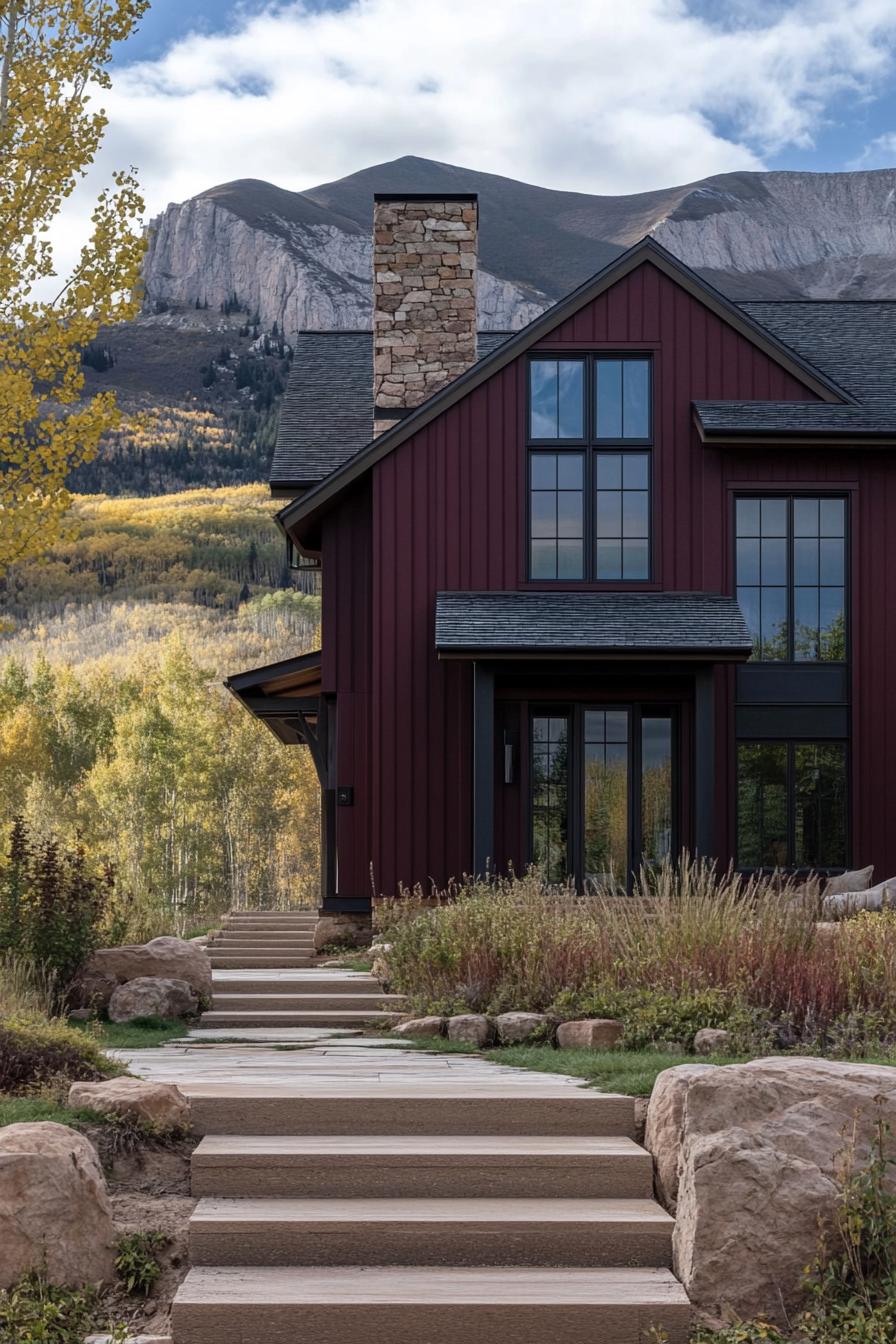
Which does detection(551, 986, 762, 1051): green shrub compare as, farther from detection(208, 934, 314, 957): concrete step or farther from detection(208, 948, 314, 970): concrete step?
detection(208, 934, 314, 957): concrete step

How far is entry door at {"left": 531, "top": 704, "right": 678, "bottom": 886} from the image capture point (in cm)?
1723

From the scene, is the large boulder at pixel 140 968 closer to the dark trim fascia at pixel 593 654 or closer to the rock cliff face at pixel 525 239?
the dark trim fascia at pixel 593 654

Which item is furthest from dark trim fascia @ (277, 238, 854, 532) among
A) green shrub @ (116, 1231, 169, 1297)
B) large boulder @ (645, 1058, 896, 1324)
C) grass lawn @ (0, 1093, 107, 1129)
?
green shrub @ (116, 1231, 169, 1297)

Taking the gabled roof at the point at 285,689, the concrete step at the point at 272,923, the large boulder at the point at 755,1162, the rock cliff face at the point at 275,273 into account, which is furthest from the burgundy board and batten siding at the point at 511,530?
the rock cliff face at the point at 275,273

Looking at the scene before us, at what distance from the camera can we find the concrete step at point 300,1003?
42.0 ft

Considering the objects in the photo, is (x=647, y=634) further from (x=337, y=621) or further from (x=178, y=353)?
(x=178, y=353)

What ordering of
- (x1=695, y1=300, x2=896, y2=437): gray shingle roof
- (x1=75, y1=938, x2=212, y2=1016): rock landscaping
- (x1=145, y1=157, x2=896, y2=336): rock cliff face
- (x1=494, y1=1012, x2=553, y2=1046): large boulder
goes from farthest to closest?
1. (x1=145, y1=157, x2=896, y2=336): rock cliff face
2. (x1=695, y1=300, x2=896, y2=437): gray shingle roof
3. (x1=75, y1=938, x2=212, y2=1016): rock landscaping
4. (x1=494, y1=1012, x2=553, y2=1046): large boulder

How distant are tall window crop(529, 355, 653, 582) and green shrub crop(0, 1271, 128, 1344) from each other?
12.6 m

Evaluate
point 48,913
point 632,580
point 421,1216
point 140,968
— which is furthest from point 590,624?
point 421,1216

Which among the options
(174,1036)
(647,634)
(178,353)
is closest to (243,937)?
(647,634)

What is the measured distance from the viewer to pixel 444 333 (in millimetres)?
19438

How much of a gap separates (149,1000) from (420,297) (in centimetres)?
1078

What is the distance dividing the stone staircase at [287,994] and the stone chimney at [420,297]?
7.15 meters

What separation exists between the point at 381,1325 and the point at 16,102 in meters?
8.91
